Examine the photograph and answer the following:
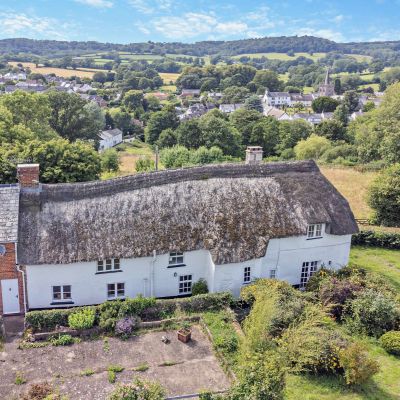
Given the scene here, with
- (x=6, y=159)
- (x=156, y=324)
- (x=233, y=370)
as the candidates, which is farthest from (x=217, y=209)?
(x=6, y=159)

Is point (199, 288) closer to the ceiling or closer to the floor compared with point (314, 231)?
closer to the floor

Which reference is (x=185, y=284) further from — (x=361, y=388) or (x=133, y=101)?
(x=133, y=101)

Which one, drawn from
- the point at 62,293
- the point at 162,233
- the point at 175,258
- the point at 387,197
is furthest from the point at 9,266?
the point at 387,197

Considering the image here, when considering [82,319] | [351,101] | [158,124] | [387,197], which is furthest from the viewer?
[351,101]

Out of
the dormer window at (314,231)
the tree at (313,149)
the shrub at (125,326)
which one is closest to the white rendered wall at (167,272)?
the dormer window at (314,231)

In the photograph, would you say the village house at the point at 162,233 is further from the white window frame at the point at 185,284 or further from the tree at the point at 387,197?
the tree at the point at 387,197

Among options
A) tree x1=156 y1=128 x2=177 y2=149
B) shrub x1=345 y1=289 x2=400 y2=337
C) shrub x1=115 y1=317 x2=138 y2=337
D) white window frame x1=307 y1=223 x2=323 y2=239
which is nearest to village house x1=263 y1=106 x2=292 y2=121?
tree x1=156 y1=128 x2=177 y2=149

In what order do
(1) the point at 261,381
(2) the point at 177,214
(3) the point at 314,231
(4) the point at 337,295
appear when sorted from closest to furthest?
1. (1) the point at 261,381
2. (4) the point at 337,295
3. (2) the point at 177,214
4. (3) the point at 314,231
